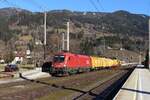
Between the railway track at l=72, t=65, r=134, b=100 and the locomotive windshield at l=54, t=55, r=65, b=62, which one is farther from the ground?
the locomotive windshield at l=54, t=55, r=65, b=62

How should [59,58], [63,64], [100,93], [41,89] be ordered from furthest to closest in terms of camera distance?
[59,58] → [63,64] → [41,89] → [100,93]

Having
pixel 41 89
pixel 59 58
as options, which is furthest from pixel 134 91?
pixel 59 58

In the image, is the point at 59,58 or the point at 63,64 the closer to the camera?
the point at 63,64

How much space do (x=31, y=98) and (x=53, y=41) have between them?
127341 mm

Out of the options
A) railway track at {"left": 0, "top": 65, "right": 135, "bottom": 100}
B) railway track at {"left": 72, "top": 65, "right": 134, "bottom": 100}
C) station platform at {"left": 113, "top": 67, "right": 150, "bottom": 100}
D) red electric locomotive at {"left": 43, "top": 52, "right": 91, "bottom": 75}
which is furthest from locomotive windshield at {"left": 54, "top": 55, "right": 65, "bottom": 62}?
station platform at {"left": 113, "top": 67, "right": 150, "bottom": 100}

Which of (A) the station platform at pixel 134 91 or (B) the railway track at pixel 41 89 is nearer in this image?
(A) the station platform at pixel 134 91

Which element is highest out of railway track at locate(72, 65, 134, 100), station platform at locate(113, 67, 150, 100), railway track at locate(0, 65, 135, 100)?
station platform at locate(113, 67, 150, 100)

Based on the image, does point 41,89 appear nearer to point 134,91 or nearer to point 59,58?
point 134,91

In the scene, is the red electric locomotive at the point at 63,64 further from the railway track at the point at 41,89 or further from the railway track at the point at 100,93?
the railway track at the point at 100,93

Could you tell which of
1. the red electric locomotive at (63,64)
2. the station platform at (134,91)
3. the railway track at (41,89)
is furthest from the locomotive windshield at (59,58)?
the station platform at (134,91)

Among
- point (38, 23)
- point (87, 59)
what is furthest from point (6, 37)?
point (87, 59)

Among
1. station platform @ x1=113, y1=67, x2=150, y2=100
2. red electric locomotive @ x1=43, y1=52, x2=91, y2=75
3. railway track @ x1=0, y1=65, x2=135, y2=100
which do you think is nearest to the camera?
station platform @ x1=113, y1=67, x2=150, y2=100

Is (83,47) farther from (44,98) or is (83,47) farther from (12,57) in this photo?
(44,98)

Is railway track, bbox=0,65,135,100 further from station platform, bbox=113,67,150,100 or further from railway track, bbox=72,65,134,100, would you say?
station platform, bbox=113,67,150,100
